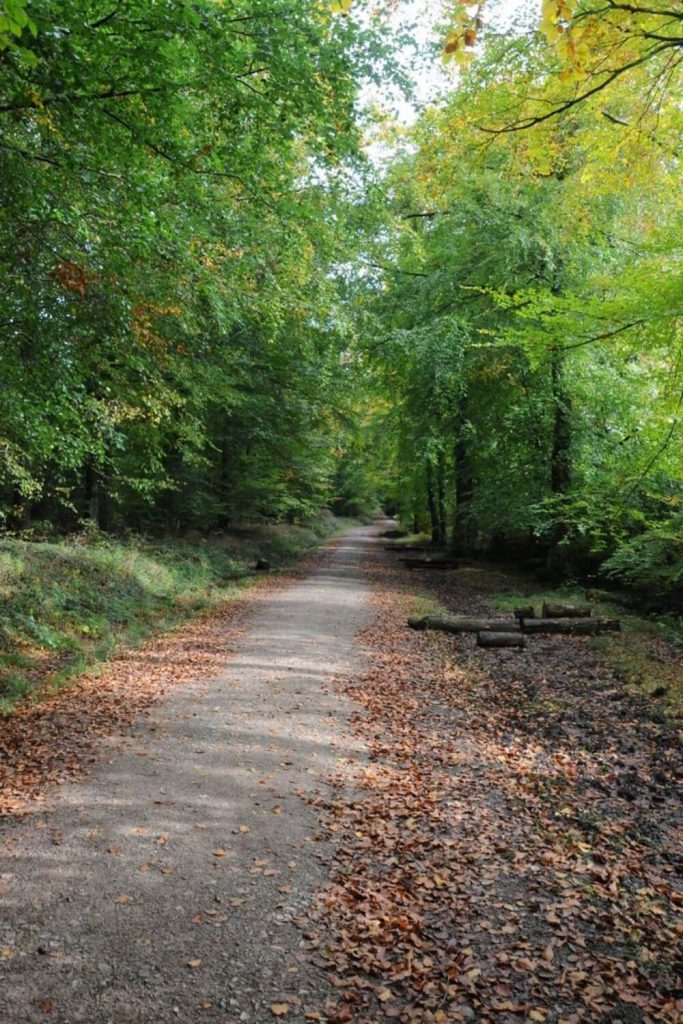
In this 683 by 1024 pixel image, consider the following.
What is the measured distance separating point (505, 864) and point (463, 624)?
811 centimetres

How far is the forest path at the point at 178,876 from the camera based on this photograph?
135 inches

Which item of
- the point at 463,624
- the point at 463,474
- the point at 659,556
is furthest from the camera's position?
the point at 463,474

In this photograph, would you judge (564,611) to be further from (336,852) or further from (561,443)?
(336,852)

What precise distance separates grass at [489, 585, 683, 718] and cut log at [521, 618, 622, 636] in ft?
0.82

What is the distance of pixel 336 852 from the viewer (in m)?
4.89

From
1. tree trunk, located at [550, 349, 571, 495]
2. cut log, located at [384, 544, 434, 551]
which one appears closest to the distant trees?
tree trunk, located at [550, 349, 571, 495]

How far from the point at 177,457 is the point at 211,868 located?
1715cm

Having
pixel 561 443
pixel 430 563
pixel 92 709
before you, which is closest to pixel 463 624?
pixel 561 443

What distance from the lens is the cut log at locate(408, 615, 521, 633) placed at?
1247 centimetres

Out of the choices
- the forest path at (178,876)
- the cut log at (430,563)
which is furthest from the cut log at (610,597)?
the forest path at (178,876)

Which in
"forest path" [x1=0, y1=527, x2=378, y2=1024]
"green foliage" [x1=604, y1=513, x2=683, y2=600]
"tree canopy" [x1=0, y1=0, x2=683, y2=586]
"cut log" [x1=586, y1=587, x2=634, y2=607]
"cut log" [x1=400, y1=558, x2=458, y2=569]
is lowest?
"forest path" [x1=0, y1=527, x2=378, y2=1024]

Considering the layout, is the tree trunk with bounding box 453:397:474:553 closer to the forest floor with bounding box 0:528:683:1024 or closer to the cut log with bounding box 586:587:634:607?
the cut log with bounding box 586:587:634:607

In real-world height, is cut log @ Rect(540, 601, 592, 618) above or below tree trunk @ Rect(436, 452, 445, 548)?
below

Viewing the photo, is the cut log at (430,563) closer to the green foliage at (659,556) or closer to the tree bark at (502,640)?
the green foliage at (659,556)
